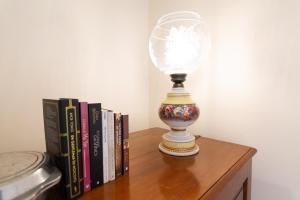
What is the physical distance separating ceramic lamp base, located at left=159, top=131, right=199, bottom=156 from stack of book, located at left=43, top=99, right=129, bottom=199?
199mm

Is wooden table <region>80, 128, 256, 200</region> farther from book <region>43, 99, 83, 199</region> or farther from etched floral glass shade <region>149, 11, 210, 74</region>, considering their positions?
etched floral glass shade <region>149, 11, 210, 74</region>

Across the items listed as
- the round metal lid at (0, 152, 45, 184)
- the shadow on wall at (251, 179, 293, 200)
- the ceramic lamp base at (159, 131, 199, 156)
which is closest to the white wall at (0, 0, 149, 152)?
the round metal lid at (0, 152, 45, 184)

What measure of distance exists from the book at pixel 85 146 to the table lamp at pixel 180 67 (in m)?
0.30

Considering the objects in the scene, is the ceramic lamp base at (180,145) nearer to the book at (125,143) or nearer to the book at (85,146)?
the book at (125,143)

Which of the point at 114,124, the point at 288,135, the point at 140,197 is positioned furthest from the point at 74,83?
the point at 288,135

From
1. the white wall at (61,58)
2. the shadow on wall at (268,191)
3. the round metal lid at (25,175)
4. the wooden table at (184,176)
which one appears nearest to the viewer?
the round metal lid at (25,175)

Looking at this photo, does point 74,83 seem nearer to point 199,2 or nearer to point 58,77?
point 58,77

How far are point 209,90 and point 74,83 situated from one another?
0.61m

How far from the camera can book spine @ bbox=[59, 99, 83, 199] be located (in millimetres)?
377

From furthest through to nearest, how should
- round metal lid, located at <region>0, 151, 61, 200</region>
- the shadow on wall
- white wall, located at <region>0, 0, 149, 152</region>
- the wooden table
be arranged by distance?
the shadow on wall
white wall, located at <region>0, 0, 149, 152</region>
the wooden table
round metal lid, located at <region>0, 151, 61, 200</region>

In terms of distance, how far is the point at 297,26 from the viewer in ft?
2.14

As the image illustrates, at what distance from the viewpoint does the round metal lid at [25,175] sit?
0.94 feet

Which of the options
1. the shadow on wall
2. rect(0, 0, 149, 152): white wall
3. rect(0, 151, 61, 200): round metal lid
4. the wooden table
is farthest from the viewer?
the shadow on wall

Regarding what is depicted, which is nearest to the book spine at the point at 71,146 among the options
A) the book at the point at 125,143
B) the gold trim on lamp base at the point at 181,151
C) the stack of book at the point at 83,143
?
the stack of book at the point at 83,143
